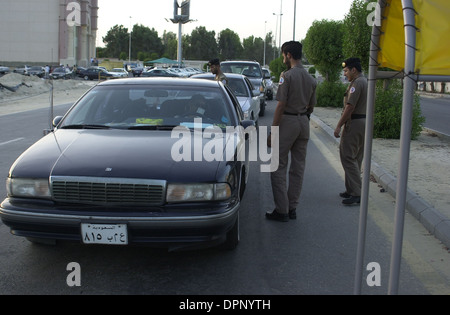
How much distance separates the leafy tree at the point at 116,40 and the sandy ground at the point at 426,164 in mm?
121753

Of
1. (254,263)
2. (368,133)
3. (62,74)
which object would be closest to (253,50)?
(62,74)

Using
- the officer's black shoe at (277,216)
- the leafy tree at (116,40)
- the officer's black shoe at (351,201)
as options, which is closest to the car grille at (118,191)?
the officer's black shoe at (277,216)

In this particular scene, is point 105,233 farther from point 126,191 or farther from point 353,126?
point 353,126

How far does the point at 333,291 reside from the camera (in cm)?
386

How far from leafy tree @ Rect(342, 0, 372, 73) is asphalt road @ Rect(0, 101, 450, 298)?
8812 millimetres

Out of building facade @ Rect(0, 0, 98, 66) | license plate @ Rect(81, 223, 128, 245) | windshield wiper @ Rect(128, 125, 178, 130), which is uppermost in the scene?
building facade @ Rect(0, 0, 98, 66)

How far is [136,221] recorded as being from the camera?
3.76 m

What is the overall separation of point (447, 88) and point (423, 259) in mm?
45476

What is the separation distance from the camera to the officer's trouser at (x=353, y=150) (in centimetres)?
654

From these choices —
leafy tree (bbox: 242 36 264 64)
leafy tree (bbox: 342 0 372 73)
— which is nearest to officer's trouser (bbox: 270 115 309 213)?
leafy tree (bbox: 342 0 372 73)

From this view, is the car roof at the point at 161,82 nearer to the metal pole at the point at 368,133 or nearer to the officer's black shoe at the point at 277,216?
the officer's black shoe at the point at 277,216

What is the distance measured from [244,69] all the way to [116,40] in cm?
11558

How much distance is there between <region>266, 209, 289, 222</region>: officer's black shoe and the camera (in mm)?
5750

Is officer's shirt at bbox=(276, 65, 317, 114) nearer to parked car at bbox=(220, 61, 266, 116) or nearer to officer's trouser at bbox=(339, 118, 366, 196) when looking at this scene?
officer's trouser at bbox=(339, 118, 366, 196)
